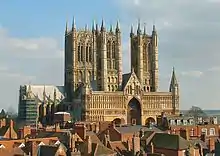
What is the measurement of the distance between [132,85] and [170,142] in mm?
67741

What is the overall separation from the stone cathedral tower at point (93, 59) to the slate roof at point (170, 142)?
211 feet

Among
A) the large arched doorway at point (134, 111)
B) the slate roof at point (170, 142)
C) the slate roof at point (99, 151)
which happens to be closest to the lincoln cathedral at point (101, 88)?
the large arched doorway at point (134, 111)

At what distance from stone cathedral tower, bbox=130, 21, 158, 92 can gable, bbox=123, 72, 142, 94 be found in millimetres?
5713

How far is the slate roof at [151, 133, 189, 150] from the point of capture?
4897 cm

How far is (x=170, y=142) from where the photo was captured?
50312mm

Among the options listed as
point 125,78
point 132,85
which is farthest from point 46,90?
point 132,85

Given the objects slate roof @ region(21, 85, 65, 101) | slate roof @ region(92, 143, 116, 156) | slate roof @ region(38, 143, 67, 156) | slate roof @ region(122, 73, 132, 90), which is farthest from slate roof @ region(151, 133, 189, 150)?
slate roof @ region(21, 85, 65, 101)

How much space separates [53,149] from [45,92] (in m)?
81.3

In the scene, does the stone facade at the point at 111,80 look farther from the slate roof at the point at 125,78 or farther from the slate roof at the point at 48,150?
the slate roof at the point at 48,150

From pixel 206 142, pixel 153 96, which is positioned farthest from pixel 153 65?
pixel 206 142

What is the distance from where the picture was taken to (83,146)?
139 ft

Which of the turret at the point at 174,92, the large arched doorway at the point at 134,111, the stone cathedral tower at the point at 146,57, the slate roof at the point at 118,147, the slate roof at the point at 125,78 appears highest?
the stone cathedral tower at the point at 146,57

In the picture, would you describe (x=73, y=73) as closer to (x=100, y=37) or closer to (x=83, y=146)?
(x=100, y=37)

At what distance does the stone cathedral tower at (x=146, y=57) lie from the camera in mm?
125000
